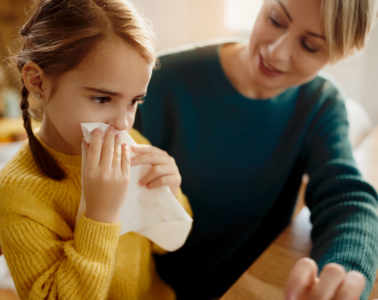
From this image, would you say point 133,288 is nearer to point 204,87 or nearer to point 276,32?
point 204,87

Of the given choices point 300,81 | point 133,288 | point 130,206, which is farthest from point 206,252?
point 300,81

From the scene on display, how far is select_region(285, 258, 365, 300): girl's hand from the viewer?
451mm

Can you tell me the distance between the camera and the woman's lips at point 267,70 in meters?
0.82

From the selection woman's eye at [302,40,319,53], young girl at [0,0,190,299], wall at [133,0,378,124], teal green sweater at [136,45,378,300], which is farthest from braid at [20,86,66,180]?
wall at [133,0,378,124]

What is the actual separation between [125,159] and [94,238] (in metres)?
0.15

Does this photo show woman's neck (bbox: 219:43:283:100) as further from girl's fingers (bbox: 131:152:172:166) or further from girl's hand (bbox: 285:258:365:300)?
girl's hand (bbox: 285:258:365:300)

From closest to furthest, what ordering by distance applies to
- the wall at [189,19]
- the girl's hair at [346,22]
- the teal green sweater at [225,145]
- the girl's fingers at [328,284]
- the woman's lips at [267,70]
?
the girl's fingers at [328,284]
the girl's hair at [346,22]
the woman's lips at [267,70]
the teal green sweater at [225,145]
the wall at [189,19]

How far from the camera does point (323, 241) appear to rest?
689 millimetres

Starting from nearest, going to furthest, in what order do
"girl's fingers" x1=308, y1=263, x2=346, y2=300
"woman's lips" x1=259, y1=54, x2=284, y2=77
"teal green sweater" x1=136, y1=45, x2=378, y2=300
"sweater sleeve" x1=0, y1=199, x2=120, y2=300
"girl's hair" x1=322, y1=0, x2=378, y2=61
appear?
1. "girl's fingers" x1=308, y1=263, x2=346, y2=300
2. "sweater sleeve" x1=0, y1=199, x2=120, y2=300
3. "girl's hair" x1=322, y1=0, x2=378, y2=61
4. "woman's lips" x1=259, y1=54, x2=284, y2=77
5. "teal green sweater" x1=136, y1=45, x2=378, y2=300

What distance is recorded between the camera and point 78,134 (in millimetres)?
612

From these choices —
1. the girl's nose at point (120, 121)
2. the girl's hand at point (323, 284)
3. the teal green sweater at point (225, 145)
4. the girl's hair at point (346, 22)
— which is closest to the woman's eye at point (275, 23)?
the girl's hair at point (346, 22)

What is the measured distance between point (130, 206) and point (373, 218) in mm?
509

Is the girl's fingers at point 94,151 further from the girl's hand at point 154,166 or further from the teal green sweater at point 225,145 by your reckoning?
the teal green sweater at point 225,145

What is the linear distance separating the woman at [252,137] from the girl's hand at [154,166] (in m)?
0.31
